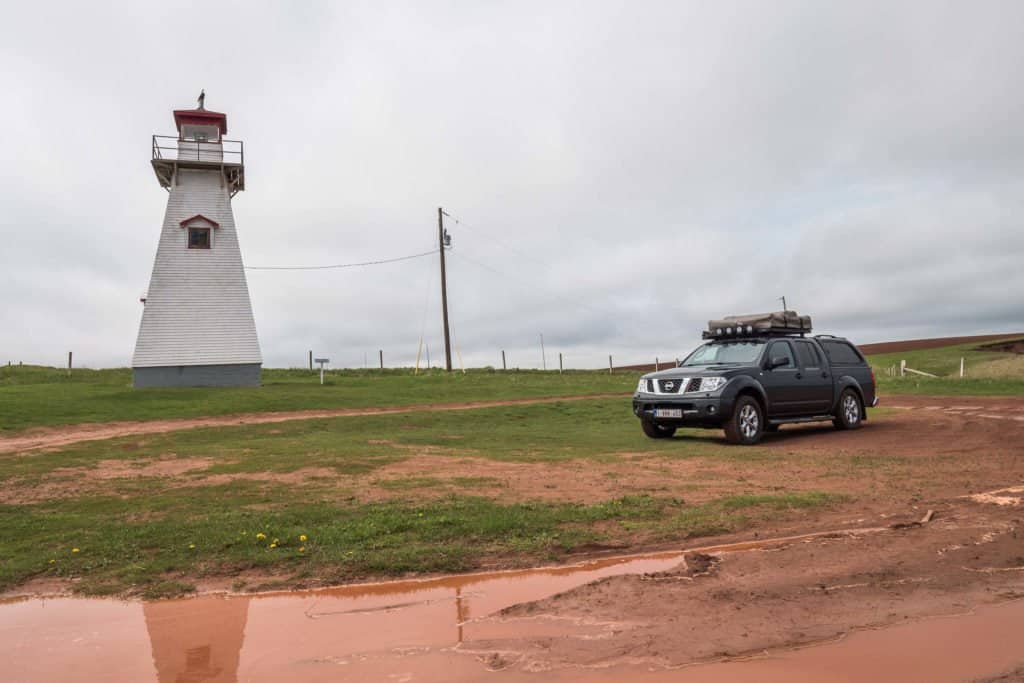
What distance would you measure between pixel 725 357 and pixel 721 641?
10743mm

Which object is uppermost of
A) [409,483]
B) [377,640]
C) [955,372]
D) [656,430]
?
[955,372]

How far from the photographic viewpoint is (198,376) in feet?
98.4

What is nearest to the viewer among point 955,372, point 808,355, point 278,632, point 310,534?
point 278,632

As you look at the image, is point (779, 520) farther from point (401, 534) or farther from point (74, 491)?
point (74, 491)

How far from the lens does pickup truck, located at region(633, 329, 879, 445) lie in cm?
1283

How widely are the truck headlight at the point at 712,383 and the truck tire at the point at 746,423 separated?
0.47 metres

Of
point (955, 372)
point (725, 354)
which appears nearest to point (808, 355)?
point (725, 354)

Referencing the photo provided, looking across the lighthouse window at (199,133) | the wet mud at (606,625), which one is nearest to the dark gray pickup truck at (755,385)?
the wet mud at (606,625)

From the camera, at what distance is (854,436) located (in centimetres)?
1371

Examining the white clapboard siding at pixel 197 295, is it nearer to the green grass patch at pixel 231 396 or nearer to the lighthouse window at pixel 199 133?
the lighthouse window at pixel 199 133

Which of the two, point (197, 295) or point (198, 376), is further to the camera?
point (197, 295)

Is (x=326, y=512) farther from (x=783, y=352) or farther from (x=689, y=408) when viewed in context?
(x=783, y=352)

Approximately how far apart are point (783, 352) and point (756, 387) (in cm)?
132

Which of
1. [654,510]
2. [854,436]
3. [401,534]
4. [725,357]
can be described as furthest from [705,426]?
[401,534]
